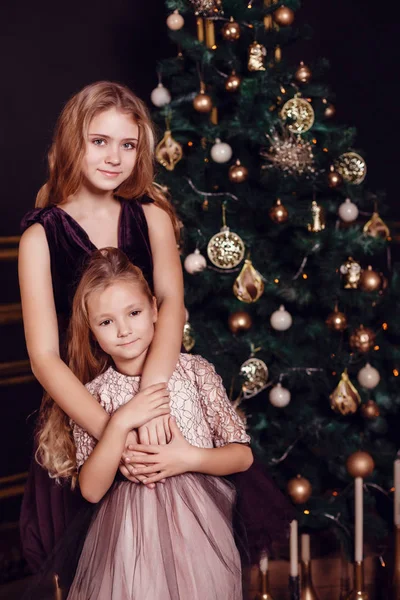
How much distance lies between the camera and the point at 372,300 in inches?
113

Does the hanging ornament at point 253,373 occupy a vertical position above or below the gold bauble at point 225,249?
below

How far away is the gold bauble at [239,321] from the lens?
276 centimetres

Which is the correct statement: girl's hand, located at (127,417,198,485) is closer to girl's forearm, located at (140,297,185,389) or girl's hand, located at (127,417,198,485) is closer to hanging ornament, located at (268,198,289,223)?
girl's forearm, located at (140,297,185,389)

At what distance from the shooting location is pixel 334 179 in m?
2.79

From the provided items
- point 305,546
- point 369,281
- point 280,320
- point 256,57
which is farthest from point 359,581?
point 256,57

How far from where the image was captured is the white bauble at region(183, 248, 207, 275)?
2.73m

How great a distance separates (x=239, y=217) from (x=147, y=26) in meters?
1.03

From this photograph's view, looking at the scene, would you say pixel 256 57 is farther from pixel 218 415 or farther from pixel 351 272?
pixel 218 415

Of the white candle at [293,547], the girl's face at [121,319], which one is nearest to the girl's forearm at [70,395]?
the girl's face at [121,319]

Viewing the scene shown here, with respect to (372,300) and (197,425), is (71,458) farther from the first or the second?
(372,300)

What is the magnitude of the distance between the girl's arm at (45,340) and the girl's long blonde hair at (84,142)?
0.43 ft

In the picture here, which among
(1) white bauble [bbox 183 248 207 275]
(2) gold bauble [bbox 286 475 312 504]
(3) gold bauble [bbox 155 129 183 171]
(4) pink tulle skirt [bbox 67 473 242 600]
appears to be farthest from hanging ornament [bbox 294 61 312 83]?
(4) pink tulle skirt [bbox 67 473 242 600]

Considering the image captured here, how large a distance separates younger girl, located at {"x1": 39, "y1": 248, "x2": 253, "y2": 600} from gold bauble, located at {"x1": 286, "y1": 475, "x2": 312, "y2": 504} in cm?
103

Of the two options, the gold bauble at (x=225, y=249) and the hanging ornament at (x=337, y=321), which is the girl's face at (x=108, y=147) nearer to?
the gold bauble at (x=225, y=249)
